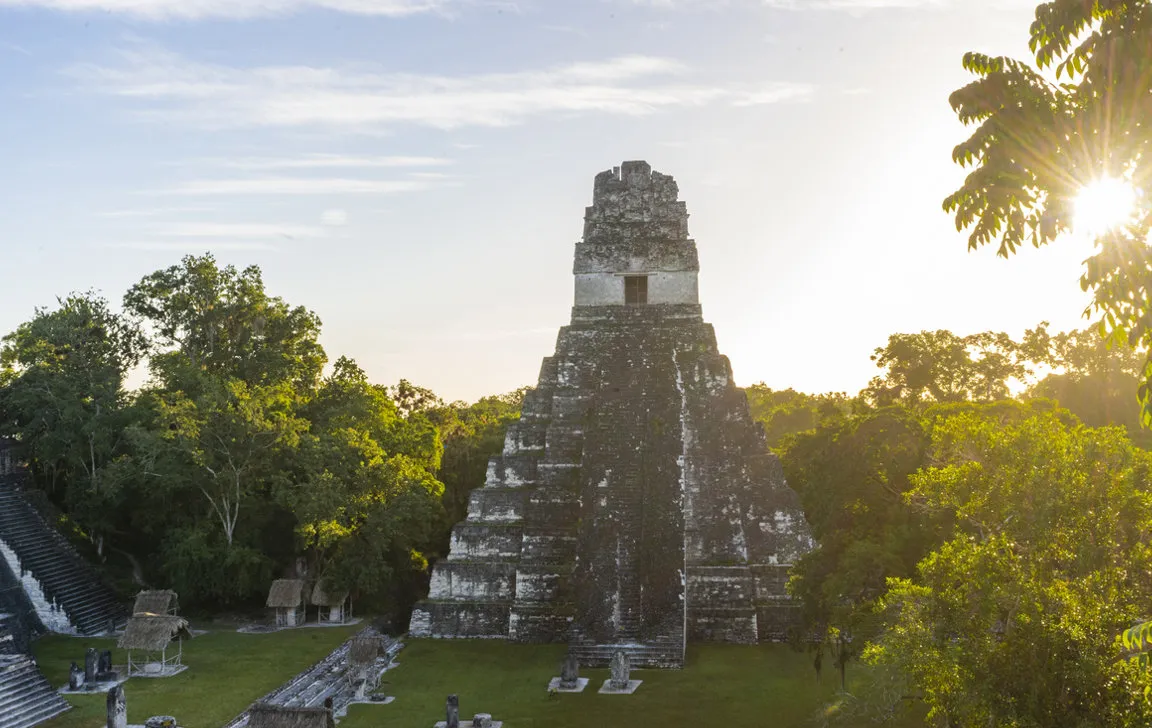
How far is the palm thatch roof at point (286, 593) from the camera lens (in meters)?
26.6

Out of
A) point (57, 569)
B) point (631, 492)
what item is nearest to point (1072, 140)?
point (631, 492)

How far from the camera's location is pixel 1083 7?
263 inches

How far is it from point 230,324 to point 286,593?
1209cm

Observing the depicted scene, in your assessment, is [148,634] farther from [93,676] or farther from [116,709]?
[116,709]

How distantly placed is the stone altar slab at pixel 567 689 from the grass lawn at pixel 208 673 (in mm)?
5721

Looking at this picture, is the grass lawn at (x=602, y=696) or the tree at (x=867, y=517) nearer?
the tree at (x=867, y=517)

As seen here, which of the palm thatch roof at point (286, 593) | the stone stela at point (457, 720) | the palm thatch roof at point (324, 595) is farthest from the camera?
the palm thatch roof at point (324, 595)

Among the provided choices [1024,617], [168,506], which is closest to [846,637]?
[1024,617]

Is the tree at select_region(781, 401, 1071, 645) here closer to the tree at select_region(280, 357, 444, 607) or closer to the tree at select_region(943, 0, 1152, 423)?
the tree at select_region(943, 0, 1152, 423)

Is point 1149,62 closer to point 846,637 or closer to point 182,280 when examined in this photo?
point 846,637

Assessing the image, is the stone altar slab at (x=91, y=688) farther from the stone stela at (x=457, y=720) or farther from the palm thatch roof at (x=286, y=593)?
the stone stela at (x=457, y=720)

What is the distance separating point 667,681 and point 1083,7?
16.4m

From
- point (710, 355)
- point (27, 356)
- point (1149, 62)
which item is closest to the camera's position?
point (1149, 62)

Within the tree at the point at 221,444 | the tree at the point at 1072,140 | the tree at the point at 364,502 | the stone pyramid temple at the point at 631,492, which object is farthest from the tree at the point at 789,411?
the tree at the point at 1072,140
